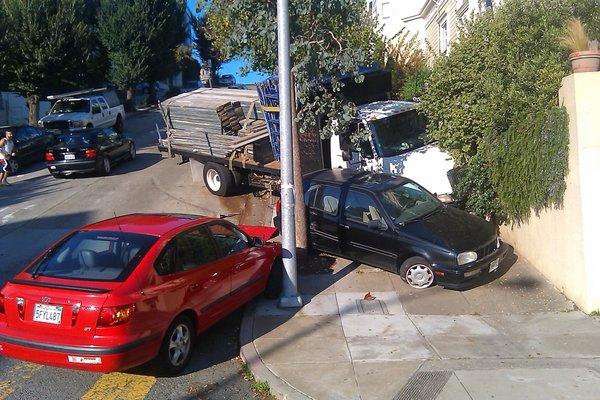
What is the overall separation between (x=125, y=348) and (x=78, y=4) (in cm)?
3119

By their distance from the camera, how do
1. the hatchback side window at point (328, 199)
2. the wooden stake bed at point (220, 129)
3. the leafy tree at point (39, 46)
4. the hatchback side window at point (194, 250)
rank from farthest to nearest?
1. the leafy tree at point (39, 46)
2. the wooden stake bed at point (220, 129)
3. the hatchback side window at point (328, 199)
4. the hatchback side window at point (194, 250)

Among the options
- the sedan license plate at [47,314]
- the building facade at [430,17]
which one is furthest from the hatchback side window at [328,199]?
the building facade at [430,17]

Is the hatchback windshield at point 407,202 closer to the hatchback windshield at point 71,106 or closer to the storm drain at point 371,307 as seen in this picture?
the storm drain at point 371,307

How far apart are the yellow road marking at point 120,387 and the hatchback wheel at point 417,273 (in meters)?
4.10

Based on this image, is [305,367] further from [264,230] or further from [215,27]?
[215,27]

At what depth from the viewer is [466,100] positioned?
1080 cm

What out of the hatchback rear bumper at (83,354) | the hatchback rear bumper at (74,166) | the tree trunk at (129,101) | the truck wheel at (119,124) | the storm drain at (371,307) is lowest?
the storm drain at (371,307)

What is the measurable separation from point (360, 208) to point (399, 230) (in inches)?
32.9

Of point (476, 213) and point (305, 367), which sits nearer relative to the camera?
point (305, 367)

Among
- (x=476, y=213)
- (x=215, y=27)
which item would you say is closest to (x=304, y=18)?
(x=476, y=213)

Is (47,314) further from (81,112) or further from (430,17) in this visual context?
(430,17)

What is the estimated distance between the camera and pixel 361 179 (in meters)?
10.1

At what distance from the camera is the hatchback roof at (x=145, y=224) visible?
6393mm

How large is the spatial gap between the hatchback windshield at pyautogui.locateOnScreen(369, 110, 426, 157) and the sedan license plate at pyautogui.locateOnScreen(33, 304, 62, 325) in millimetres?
7663
